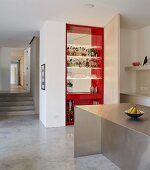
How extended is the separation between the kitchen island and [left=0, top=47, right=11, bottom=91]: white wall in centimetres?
858

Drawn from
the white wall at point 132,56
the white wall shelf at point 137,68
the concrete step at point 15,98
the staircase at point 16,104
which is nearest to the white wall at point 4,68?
the staircase at point 16,104

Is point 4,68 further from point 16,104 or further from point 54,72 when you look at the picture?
point 54,72

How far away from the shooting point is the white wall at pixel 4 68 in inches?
433

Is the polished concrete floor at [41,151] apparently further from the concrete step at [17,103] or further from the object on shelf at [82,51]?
the concrete step at [17,103]

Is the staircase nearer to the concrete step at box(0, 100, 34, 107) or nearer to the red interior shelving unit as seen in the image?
the concrete step at box(0, 100, 34, 107)

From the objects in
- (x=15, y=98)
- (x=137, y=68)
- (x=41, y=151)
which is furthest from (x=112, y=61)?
(x=15, y=98)

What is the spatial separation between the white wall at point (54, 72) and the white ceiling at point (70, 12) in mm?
347

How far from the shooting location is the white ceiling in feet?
12.9

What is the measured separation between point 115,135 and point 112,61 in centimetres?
264

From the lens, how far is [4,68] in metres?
11.1

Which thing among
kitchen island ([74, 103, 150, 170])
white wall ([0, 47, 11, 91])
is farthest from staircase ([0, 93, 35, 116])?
kitchen island ([74, 103, 150, 170])

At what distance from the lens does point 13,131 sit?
489 centimetres

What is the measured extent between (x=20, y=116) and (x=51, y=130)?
2253mm

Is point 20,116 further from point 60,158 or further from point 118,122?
point 118,122
